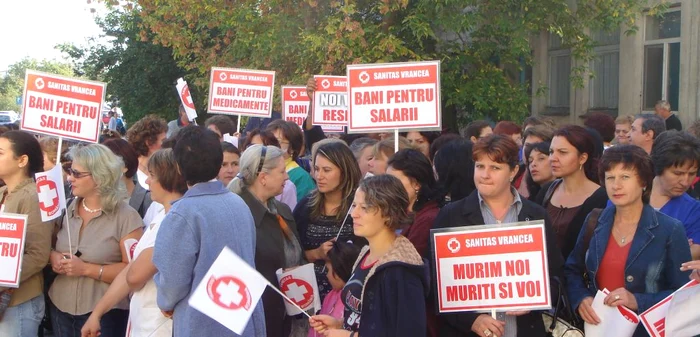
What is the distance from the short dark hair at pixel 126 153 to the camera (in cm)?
664

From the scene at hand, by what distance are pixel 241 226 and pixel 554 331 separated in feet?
5.75

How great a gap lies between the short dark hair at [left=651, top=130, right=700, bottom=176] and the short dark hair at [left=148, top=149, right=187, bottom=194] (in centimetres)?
284

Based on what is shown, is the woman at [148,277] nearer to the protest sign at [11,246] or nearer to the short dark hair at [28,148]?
the protest sign at [11,246]

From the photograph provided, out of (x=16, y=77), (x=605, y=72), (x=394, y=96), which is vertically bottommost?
(x=394, y=96)

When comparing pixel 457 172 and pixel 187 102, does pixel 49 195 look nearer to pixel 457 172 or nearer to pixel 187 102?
pixel 457 172

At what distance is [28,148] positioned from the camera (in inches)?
234

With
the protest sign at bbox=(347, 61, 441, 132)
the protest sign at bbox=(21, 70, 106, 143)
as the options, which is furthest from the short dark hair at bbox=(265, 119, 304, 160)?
the protest sign at bbox=(21, 70, 106, 143)

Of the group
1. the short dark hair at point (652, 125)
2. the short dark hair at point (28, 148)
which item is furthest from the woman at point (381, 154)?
the short dark hair at point (652, 125)

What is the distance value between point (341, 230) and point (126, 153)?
2.01 metres

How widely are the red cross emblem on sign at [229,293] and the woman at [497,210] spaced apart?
47.4 inches

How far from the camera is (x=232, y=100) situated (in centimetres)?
1143

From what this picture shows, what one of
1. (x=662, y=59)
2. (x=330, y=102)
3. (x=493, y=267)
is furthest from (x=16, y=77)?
(x=493, y=267)

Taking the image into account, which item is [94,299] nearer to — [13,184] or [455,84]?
[13,184]

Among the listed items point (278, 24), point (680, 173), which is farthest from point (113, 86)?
point (680, 173)
